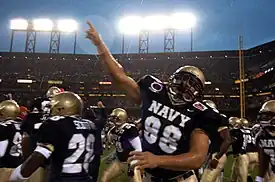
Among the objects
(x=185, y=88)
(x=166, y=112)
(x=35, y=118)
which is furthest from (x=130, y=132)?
(x=185, y=88)

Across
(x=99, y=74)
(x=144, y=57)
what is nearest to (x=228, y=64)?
(x=144, y=57)

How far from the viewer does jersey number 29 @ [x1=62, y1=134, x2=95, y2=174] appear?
9.59 ft

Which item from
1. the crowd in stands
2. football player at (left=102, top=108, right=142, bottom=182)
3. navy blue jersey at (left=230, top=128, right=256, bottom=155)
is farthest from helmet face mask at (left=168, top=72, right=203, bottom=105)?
the crowd in stands

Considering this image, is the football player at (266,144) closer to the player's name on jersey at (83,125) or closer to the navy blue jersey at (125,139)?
the navy blue jersey at (125,139)

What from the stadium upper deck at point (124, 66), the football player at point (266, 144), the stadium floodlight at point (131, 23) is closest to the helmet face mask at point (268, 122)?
the football player at point (266, 144)

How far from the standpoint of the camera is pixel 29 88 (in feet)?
120

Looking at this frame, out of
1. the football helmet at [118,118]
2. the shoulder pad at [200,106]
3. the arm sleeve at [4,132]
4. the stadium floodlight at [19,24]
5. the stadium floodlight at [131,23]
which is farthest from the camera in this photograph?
the stadium floodlight at [19,24]

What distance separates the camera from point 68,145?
2885mm

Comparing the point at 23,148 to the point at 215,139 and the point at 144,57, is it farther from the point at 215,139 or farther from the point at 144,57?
the point at 144,57

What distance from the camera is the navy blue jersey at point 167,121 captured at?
241 cm

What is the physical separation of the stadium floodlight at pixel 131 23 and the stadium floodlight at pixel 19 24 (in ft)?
36.5

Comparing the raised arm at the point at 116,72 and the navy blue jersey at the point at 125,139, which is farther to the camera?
the navy blue jersey at the point at 125,139

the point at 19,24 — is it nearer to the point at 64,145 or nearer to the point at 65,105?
the point at 65,105

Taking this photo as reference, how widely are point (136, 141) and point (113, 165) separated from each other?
1325 millimetres
